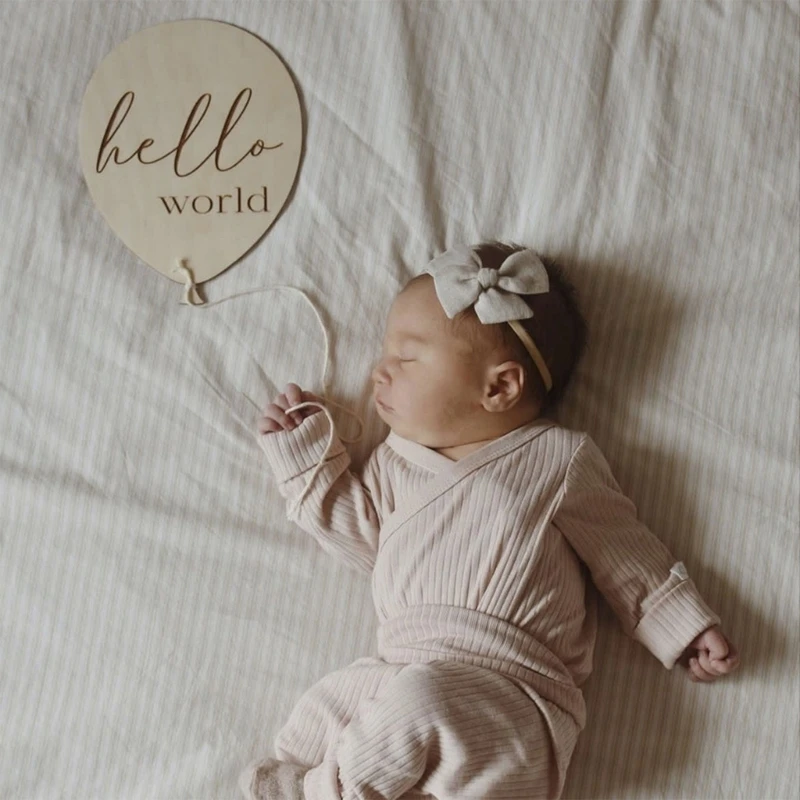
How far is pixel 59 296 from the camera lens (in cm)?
131

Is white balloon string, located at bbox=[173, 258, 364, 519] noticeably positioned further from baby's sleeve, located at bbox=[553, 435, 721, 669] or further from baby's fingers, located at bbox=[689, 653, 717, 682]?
baby's fingers, located at bbox=[689, 653, 717, 682]

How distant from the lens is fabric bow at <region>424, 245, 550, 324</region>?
113 centimetres

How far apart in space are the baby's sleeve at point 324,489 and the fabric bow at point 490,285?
0.24m

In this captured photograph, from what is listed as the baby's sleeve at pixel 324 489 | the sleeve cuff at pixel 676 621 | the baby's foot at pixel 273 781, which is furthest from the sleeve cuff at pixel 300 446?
the sleeve cuff at pixel 676 621

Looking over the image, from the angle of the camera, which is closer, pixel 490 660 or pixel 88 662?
pixel 490 660

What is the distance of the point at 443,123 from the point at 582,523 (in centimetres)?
59

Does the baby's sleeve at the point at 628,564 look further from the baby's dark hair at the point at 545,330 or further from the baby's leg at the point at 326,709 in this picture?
the baby's leg at the point at 326,709

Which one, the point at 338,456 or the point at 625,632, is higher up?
the point at 338,456

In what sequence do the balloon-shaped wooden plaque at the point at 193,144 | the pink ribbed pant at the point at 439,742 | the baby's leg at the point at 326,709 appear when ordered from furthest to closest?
the balloon-shaped wooden plaque at the point at 193,144 → the baby's leg at the point at 326,709 → the pink ribbed pant at the point at 439,742

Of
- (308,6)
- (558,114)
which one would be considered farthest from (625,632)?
(308,6)

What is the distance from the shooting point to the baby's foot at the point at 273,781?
1.13m

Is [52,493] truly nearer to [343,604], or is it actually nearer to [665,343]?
[343,604]

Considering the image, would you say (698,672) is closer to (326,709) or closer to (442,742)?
(442,742)

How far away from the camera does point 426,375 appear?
1.17 m
